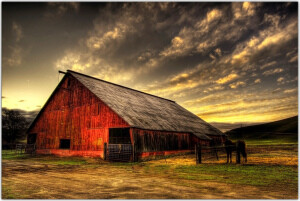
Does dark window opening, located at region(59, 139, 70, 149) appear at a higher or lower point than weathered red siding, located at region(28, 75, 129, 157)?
lower

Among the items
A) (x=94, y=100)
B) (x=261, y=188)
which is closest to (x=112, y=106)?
(x=94, y=100)

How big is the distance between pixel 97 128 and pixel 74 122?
3872 mm

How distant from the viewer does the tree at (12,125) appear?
55562 millimetres

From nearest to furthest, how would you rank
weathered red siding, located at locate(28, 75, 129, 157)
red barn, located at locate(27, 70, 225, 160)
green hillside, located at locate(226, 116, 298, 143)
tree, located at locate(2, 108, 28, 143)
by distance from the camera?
1. red barn, located at locate(27, 70, 225, 160)
2. weathered red siding, located at locate(28, 75, 129, 157)
3. tree, located at locate(2, 108, 28, 143)
4. green hillside, located at locate(226, 116, 298, 143)

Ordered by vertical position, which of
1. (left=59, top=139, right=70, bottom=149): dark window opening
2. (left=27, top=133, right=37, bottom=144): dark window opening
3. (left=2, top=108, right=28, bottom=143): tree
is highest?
(left=2, top=108, right=28, bottom=143): tree

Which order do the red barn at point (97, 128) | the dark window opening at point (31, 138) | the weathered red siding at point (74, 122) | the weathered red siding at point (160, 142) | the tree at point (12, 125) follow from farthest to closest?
1. the tree at point (12, 125)
2. the dark window opening at point (31, 138)
3. the weathered red siding at point (74, 122)
4. the red barn at point (97, 128)
5. the weathered red siding at point (160, 142)

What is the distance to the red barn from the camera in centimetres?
1945

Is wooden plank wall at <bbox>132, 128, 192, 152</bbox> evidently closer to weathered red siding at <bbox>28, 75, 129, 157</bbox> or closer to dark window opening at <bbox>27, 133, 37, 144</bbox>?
weathered red siding at <bbox>28, 75, 129, 157</bbox>

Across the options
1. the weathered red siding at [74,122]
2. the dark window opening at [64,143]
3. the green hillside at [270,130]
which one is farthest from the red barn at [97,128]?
the green hillside at [270,130]

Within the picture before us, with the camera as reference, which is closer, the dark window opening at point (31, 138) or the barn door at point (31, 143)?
the barn door at point (31, 143)

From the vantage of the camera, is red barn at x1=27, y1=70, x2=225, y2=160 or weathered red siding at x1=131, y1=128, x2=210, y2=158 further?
red barn at x1=27, y1=70, x2=225, y2=160

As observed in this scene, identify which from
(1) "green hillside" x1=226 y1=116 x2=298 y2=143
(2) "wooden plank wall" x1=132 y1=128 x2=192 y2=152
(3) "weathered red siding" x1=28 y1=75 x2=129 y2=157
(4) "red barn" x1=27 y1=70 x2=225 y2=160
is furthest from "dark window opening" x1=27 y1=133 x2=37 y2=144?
(1) "green hillside" x1=226 y1=116 x2=298 y2=143

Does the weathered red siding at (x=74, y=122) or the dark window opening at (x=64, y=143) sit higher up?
the weathered red siding at (x=74, y=122)

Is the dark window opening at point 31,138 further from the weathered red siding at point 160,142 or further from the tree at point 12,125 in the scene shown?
the tree at point 12,125
